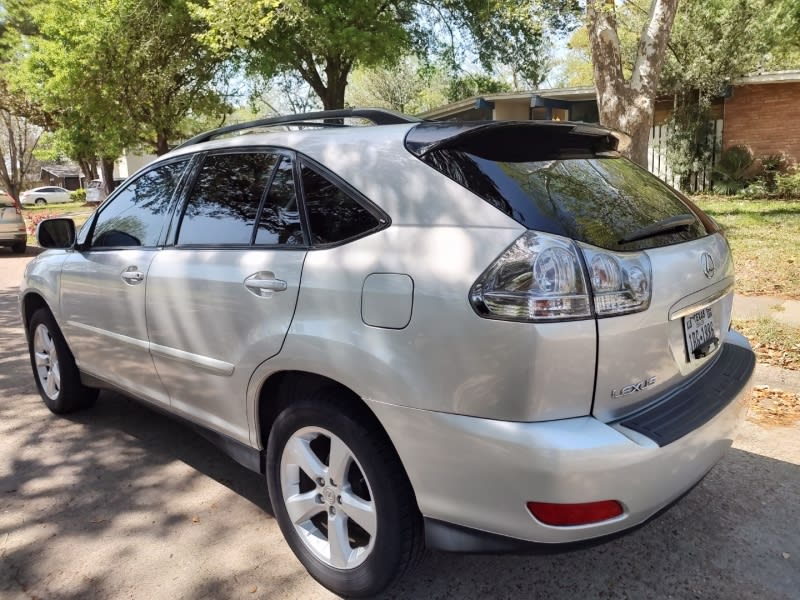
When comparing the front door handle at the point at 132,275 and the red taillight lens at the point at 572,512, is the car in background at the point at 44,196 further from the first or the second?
the red taillight lens at the point at 572,512

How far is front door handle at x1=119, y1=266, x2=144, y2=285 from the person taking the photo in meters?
3.22

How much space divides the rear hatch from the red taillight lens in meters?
0.26

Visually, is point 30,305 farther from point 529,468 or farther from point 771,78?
point 771,78

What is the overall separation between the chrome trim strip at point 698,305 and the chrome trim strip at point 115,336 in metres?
2.40

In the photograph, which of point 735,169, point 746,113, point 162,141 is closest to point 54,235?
point 735,169

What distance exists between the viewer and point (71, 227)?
419 centimetres

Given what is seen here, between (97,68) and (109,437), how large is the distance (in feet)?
50.5

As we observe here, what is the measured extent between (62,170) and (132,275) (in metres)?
76.5

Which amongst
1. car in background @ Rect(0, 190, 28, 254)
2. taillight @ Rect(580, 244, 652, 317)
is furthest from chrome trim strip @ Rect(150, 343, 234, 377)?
car in background @ Rect(0, 190, 28, 254)

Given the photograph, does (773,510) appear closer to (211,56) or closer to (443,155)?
(443,155)

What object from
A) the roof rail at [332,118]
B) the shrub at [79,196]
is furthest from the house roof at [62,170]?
the roof rail at [332,118]

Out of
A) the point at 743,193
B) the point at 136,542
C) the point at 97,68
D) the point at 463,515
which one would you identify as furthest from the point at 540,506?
the point at 97,68

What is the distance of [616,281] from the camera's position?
6.50 ft

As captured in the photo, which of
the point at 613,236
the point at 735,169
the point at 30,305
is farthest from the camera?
the point at 735,169
